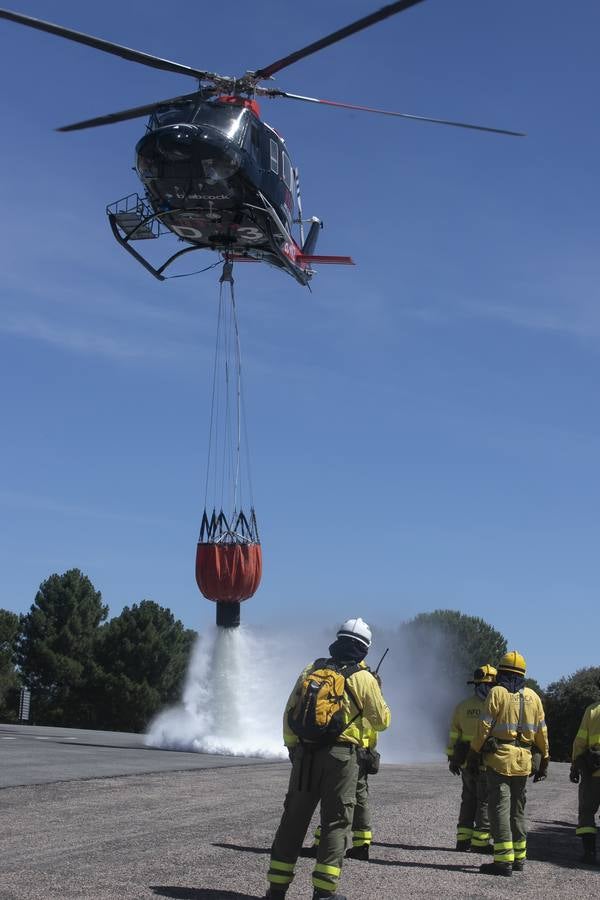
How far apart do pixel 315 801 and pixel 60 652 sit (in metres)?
74.0

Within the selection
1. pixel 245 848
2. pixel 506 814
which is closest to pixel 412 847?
pixel 506 814

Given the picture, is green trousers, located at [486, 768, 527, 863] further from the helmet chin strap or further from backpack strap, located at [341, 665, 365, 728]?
backpack strap, located at [341, 665, 365, 728]

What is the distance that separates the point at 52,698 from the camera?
79.5 metres

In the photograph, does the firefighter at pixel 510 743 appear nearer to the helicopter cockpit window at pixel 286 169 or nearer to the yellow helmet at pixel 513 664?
the yellow helmet at pixel 513 664

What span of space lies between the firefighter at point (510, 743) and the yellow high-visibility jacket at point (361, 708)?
2.84 meters

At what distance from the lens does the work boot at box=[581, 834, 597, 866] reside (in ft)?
41.2

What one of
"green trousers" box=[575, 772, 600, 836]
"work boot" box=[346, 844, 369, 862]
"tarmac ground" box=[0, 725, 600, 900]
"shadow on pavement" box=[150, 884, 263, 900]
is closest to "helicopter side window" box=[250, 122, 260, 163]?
"tarmac ground" box=[0, 725, 600, 900]

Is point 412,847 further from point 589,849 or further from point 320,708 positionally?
point 320,708

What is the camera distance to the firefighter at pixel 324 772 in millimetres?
8672

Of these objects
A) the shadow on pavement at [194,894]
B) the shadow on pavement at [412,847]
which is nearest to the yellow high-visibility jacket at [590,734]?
the shadow on pavement at [412,847]

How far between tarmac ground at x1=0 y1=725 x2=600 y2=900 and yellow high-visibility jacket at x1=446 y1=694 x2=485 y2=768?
4.21ft

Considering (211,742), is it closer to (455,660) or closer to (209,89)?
(209,89)

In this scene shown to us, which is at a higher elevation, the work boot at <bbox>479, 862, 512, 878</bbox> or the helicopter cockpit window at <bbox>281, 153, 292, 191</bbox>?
the helicopter cockpit window at <bbox>281, 153, 292, 191</bbox>

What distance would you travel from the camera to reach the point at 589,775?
13.1m
